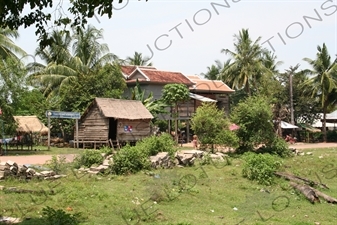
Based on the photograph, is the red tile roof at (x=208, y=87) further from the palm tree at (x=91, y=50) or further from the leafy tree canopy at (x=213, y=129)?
the leafy tree canopy at (x=213, y=129)

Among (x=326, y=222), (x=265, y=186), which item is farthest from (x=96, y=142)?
(x=326, y=222)

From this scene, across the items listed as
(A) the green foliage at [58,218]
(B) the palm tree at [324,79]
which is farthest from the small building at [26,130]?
(B) the palm tree at [324,79]

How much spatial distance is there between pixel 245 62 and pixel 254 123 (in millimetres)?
20107

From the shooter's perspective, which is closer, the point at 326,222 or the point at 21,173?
the point at 326,222

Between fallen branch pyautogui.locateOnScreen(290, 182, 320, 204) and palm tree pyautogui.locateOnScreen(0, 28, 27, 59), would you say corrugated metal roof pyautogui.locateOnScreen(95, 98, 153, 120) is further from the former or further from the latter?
fallen branch pyautogui.locateOnScreen(290, 182, 320, 204)

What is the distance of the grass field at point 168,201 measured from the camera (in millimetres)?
8968

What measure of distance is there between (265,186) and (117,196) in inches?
195

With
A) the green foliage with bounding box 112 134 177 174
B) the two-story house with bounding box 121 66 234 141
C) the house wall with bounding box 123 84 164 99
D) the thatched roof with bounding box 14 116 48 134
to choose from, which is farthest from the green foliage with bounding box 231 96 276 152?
the house wall with bounding box 123 84 164 99

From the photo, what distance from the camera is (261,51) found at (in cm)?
4125

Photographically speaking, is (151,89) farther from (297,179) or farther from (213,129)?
(297,179)

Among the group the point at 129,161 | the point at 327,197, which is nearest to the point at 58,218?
the point at 129,161

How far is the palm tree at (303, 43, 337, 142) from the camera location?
37844 mm

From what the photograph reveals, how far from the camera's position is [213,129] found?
2147 cm

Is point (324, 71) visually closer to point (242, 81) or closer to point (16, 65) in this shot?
point (242, 81)
